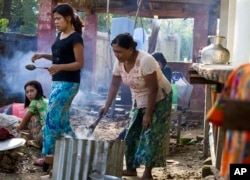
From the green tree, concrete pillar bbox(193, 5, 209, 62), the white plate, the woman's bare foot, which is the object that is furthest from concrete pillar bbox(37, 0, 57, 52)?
the green tree

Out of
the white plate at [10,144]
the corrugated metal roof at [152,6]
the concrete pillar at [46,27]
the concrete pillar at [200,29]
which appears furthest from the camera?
the concrete pillar at [200,29]

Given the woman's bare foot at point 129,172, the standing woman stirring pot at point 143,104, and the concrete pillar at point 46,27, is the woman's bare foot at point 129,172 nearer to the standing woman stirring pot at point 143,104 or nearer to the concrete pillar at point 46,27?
the standing woman stirring pot at point 143,104

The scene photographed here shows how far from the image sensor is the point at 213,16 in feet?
37.7

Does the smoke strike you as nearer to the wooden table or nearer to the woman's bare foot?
the wooden table

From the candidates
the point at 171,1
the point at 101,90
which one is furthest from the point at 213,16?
the point at 101,90

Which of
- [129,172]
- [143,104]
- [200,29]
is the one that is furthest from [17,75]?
[143,104]

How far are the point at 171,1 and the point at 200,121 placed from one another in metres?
2.99

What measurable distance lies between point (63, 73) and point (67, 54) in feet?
0.65

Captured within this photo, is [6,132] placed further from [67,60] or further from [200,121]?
[200,121]

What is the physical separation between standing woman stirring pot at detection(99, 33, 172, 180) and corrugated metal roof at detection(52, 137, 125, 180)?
0.82m

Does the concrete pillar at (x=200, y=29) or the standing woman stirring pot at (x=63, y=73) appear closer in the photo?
the standing woman stirring pot at (x=63, y=73)

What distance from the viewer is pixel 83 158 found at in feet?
12.1

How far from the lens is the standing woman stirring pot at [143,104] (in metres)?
4.30

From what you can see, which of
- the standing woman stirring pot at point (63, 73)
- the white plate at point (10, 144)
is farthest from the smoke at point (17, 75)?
the standing woman stirring pot at point (63, 73)
